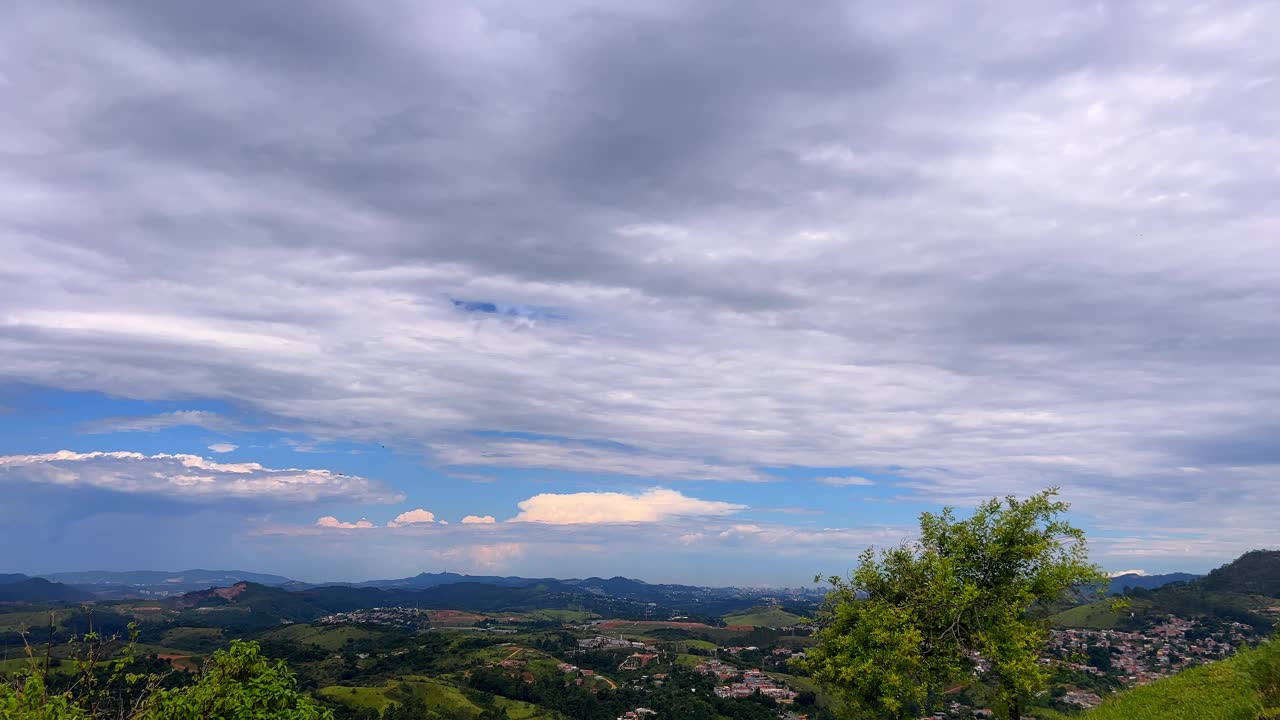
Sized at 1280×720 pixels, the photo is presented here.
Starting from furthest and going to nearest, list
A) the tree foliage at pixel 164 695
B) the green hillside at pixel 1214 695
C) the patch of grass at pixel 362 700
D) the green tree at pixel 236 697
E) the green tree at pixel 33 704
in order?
the patch of grass at pixel 362 700 → the green tree at pixel 236 697 → the tree foliage at pixel 164 695 → the green tree at pixel 33 704 → the green hillside at pixel 1214 695

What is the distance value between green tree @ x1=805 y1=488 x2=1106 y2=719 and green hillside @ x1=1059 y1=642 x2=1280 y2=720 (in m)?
4.09

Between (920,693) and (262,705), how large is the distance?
26507mm

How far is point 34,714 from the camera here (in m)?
19.5

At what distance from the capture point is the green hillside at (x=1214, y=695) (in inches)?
719

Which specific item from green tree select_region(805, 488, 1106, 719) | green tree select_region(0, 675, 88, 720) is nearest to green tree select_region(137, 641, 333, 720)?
green tree select_region(0, 675, 88, 720)

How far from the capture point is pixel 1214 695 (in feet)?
69.7

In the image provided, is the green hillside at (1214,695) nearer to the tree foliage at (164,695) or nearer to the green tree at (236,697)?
the tree foliage at (164,695)

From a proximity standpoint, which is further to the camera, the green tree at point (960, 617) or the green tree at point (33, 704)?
the green tree at point (960, 617)

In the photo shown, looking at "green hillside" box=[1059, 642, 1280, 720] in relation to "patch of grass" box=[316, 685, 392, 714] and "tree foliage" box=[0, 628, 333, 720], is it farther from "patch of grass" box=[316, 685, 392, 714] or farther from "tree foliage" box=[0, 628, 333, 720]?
"patch of grass" box=[316, 685, 392, 714]

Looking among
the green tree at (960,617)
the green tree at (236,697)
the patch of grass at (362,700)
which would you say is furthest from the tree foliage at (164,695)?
the patch of grass at (362,700)

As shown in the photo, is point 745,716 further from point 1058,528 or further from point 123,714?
point 123,714

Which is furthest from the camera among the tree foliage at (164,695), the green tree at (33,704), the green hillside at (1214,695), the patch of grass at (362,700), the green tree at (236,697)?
the patch of grass at (362,700)

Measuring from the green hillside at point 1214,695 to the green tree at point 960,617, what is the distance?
409 centimetres

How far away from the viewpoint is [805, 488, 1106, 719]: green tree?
30.1 meters
